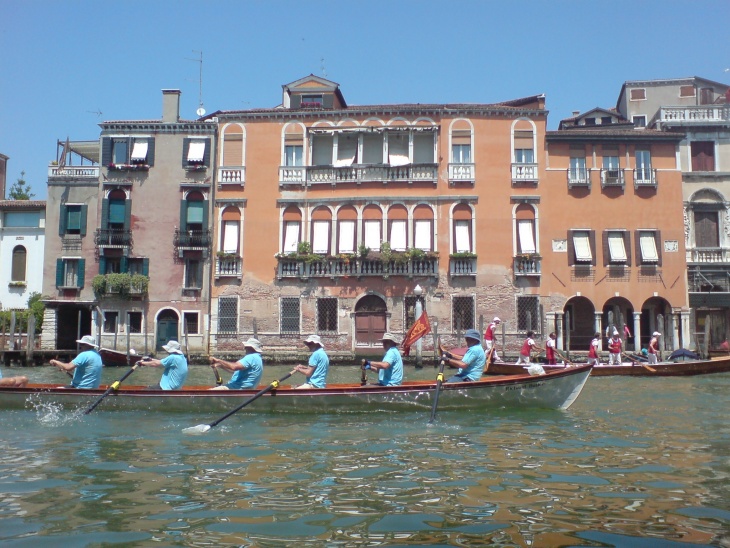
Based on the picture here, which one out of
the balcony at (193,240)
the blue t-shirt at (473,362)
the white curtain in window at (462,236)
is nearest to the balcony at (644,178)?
the white curtain in window at (462,236)

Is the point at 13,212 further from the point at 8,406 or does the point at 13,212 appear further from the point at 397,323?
the point at 8,406

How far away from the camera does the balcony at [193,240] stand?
2855cm

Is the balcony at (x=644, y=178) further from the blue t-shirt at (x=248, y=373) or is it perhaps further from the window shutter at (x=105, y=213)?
the window shutter at (x=105, y=213)

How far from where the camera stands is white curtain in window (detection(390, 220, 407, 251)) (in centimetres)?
2784

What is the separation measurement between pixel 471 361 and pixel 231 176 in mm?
19425

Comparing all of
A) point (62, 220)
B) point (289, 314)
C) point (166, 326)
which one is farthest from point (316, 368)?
point (62, 220)

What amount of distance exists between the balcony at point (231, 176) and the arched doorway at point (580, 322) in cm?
1482

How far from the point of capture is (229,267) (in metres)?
28.4

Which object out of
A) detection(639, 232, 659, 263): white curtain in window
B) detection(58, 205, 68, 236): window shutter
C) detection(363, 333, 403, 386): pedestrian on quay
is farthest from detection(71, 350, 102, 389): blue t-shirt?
detection(639, 232, 659, 263): white curtain in window

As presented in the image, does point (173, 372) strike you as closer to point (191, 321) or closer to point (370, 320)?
point (370, 320)

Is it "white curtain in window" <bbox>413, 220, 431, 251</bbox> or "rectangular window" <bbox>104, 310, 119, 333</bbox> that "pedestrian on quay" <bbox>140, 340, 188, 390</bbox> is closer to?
"white curtain in window" <bbox>413, 220, 431, 251</bbox>

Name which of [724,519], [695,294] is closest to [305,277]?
[695,294]

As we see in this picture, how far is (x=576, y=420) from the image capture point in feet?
36.6

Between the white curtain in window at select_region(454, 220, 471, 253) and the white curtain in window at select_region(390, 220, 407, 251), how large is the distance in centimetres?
214
